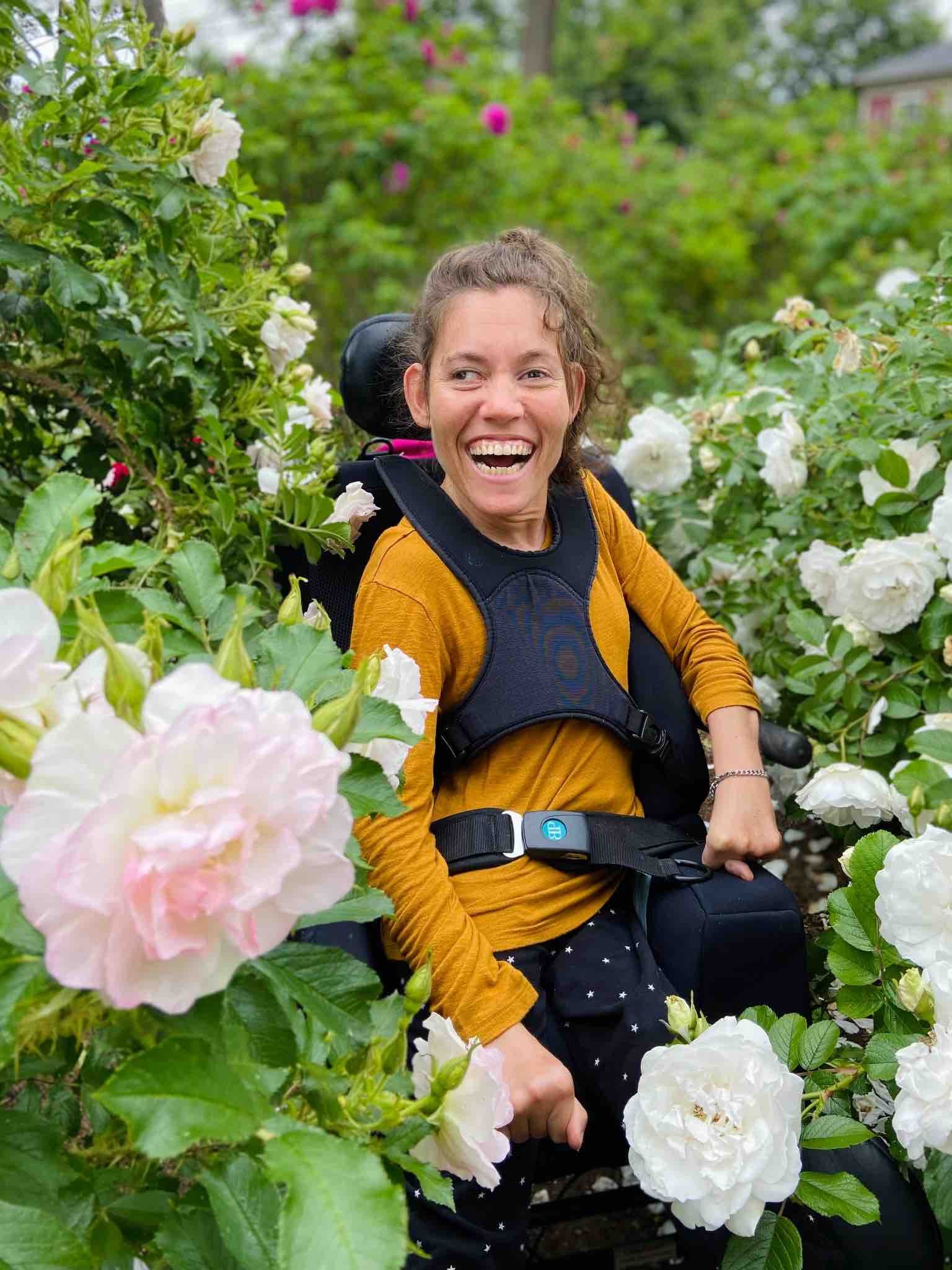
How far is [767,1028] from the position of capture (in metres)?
1.35

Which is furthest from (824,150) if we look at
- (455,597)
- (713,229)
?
(455,597)

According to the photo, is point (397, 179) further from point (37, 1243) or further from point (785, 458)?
point (37, 1243)

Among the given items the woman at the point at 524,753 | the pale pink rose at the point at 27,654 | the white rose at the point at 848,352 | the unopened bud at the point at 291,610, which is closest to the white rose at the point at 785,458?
the white rose at the point at 848,352

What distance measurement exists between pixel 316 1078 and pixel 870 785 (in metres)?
0.95

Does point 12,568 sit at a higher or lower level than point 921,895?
higher

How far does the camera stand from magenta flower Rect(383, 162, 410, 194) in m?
6.21

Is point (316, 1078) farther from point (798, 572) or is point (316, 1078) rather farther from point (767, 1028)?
point (798, 572)

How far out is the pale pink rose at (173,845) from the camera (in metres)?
0.62

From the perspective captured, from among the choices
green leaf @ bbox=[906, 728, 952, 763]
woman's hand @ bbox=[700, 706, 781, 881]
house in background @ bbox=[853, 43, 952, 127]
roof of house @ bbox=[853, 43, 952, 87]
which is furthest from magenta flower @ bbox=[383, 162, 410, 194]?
roof of house @ bbox=[853, 43, 952, 87]

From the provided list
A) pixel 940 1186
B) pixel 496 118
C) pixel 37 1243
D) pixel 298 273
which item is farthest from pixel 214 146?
pixel 496 118

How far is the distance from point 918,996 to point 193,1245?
728mm

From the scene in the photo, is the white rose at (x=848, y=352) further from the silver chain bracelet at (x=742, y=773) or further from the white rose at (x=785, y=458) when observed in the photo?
the silver chain bracelet at (x=742, y=773)

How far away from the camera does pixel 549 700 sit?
161 cm

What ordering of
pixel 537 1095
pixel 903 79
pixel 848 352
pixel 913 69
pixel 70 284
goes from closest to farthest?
1. pixel 537 1095
2. pixel 70 284
3. pixel 848 352
4. pixel 913 69
5. pixel 903 79
